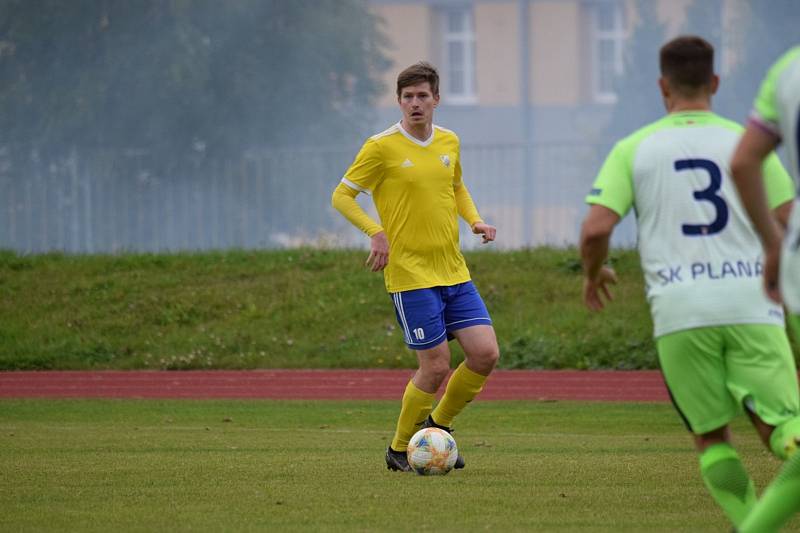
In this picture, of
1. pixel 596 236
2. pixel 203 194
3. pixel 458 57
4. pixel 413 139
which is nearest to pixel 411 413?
pixel 413 139

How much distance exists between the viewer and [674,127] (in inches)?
246

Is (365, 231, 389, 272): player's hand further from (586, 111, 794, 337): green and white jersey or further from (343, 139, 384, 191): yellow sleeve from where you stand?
(586, 111, 794, 337): green and white jersey

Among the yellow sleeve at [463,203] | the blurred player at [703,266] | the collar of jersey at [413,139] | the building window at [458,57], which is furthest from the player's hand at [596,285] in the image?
the building window at [458,57]

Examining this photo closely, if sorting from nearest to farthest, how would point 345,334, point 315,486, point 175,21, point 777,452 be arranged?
point 777,452 < point 315,486 < point 345,334 < point 175,21

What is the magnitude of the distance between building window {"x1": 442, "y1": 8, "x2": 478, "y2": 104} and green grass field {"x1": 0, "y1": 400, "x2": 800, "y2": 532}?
115 ft

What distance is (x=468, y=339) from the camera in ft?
31.8

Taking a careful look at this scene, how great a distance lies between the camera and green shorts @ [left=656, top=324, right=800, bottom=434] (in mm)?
6008

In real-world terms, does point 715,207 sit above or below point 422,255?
above

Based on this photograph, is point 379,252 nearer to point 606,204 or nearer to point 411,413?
point 411,413

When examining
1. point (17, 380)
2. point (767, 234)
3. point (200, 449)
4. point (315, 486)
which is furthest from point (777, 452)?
point (17, 380)

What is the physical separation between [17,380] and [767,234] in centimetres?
1495

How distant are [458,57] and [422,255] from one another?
4086cm

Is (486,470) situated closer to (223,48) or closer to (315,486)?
(315,486)

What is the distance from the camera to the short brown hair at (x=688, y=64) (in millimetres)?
6152
